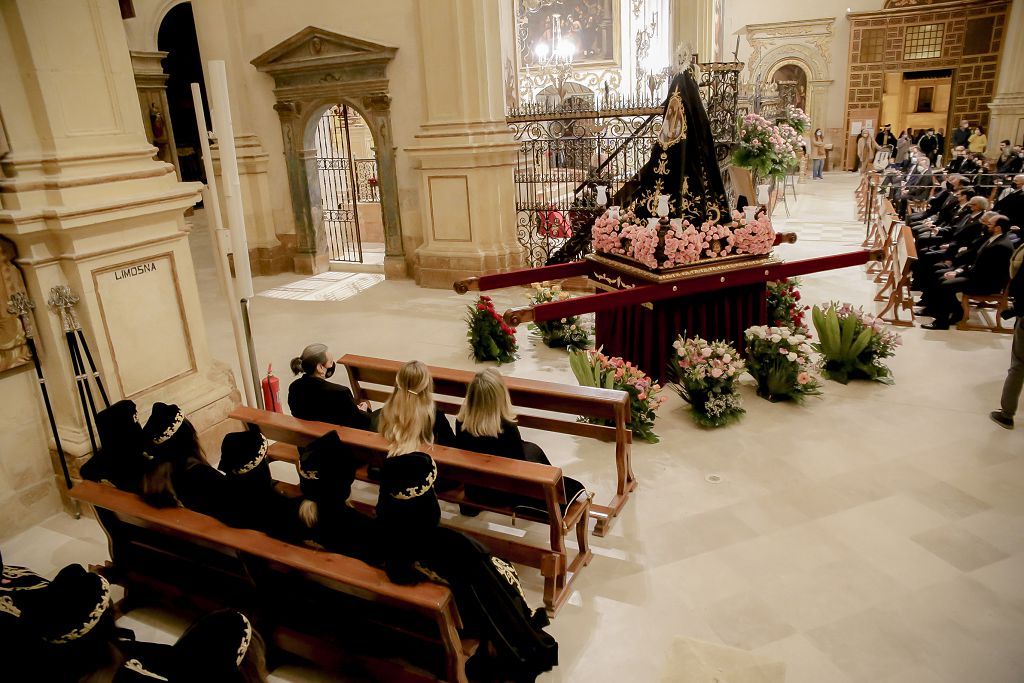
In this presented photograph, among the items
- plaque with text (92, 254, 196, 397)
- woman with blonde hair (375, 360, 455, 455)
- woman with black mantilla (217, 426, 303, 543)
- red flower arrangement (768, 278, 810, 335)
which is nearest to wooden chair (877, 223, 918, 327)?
red flower arrangement (768, 278, 810, 335)

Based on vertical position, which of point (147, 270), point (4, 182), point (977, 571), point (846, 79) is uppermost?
point (846, 79)

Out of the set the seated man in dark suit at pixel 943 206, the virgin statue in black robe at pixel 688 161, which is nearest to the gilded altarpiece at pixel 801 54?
the seated man in dark suit at pixel 943 206

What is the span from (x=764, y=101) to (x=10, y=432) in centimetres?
1833

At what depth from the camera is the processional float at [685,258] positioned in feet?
19.2

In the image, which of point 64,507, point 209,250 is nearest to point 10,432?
point 64,507

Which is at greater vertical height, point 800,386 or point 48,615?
point 48,615

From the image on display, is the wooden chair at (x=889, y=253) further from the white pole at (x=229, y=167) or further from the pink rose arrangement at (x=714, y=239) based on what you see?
the white pole at (x=229, y=167)

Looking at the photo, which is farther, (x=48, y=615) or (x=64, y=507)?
(x=64, y=507)

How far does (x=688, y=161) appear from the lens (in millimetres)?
6098

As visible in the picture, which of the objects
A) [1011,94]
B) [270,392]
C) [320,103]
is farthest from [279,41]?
[1011,94]

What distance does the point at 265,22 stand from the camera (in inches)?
429

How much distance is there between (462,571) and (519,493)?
80 centimetres

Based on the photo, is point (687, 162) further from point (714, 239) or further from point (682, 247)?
point (682, 247)

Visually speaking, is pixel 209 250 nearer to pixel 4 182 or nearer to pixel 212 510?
pixel 4 182
